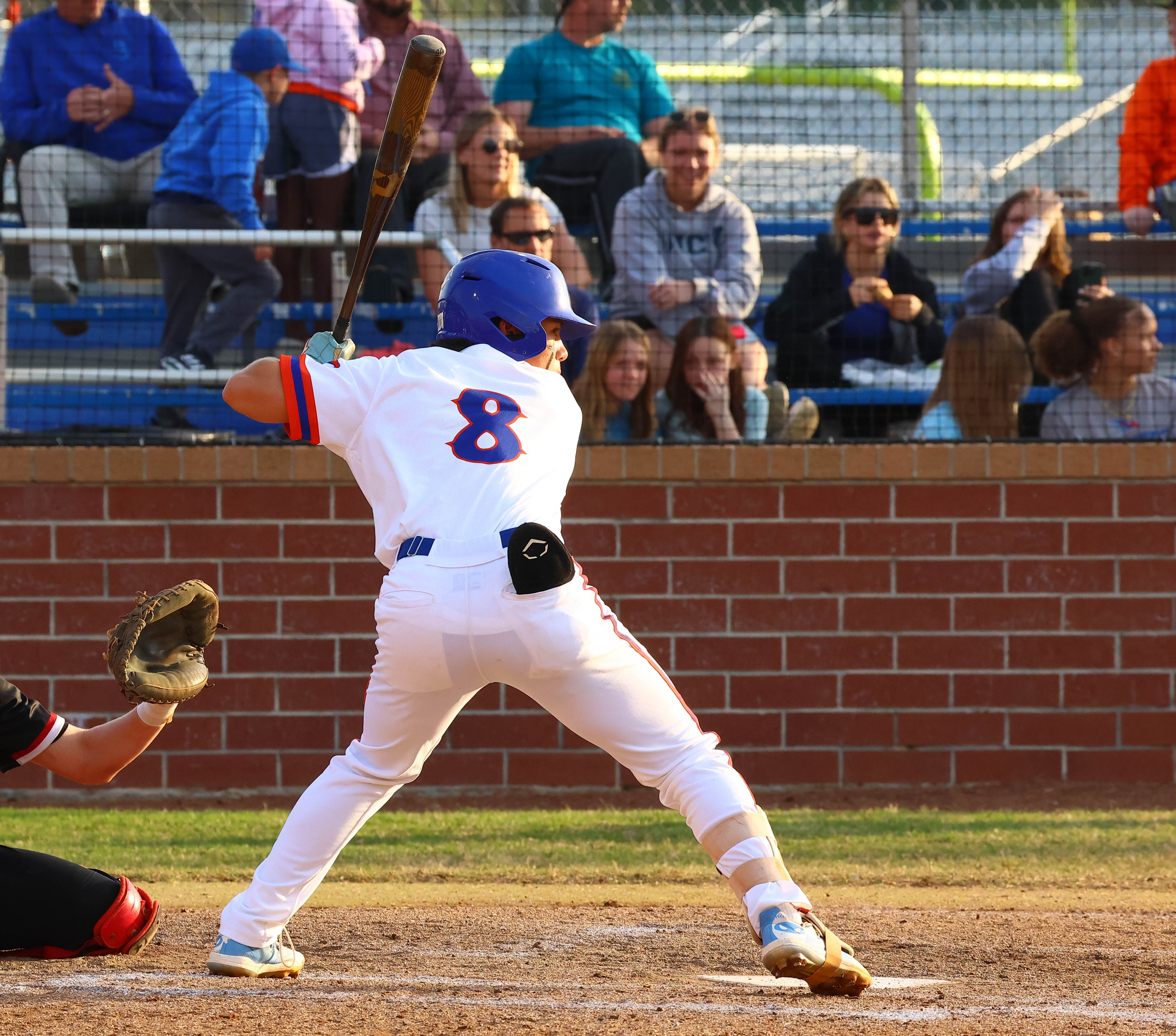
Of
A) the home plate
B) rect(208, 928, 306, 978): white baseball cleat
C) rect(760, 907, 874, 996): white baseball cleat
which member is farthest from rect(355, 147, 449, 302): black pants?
rect(760, 907, 874, 996): white baseball cleat

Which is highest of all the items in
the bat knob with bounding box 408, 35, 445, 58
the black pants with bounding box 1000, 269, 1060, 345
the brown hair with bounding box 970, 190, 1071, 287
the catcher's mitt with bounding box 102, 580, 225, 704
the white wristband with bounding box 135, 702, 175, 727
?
the bat knob with bounding box 408, 35, 445, 58

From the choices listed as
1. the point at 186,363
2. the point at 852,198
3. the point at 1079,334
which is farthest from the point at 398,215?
the point at 1079,334

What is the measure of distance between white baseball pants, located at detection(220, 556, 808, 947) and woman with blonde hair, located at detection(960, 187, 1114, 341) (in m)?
4.33

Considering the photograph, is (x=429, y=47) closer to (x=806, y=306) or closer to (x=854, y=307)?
(x=806, y=306)

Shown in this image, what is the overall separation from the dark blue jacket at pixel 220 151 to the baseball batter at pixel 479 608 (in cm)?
375

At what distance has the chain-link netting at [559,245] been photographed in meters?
6.63

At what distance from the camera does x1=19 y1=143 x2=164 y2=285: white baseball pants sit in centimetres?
712

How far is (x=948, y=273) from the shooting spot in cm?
827

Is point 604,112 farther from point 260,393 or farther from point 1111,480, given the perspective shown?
point 260,393

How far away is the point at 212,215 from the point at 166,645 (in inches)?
154

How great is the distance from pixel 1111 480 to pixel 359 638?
3316 mm

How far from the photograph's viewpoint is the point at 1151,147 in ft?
24.9

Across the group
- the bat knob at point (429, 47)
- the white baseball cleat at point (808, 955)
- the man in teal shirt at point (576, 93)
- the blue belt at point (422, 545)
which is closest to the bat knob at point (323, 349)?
the blue belt at point (422, 545)

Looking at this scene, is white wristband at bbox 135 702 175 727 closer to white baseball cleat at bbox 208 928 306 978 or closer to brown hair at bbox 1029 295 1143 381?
white baseball cleat at bbox 208 928 306 978
